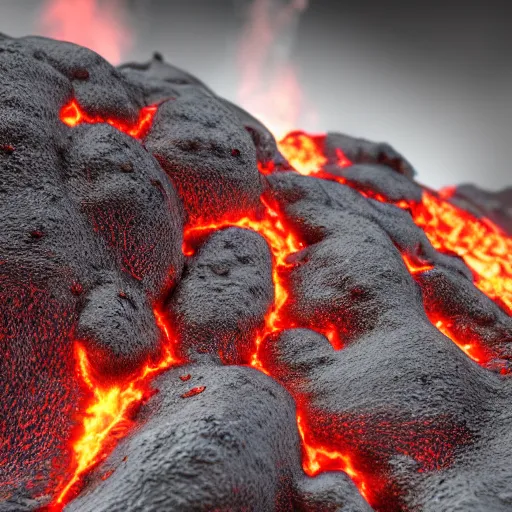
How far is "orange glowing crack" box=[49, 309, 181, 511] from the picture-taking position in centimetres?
274

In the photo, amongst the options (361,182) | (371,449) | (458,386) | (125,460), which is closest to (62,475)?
(125,460)

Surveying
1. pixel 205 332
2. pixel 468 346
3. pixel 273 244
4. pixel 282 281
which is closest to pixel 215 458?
pixel 205 332

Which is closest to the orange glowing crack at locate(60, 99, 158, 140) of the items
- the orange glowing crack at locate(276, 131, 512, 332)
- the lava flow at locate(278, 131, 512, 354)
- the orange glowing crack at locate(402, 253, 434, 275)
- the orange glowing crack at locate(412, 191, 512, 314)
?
the orange glowing crack at locate(276, 131, 512, 332)

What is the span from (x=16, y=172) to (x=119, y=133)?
101 cm

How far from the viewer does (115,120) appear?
175 inches

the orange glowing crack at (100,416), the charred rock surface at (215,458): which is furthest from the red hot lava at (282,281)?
the charred rock surface at (215,458)

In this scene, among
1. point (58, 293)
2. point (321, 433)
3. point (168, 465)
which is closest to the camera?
point (168, 465)

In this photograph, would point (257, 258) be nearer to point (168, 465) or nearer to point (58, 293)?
point (58, 293)

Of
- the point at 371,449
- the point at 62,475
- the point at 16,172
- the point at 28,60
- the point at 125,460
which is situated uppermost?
the point at 28,60

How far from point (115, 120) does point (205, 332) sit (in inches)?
89.9

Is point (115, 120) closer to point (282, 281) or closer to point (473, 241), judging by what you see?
point (282, 281)

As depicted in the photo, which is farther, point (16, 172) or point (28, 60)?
point (28, 60)

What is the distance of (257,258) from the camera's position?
412cm

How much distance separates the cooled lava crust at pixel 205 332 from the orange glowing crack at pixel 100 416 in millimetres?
11
